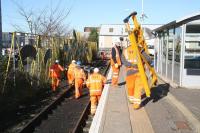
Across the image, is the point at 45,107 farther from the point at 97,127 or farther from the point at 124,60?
the point at 97,127

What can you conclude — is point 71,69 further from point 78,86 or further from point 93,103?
point 93,103

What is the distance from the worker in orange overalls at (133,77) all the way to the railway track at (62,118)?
5.36 ft

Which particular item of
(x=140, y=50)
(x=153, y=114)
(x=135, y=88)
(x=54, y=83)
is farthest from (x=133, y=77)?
(x=54, y=83)

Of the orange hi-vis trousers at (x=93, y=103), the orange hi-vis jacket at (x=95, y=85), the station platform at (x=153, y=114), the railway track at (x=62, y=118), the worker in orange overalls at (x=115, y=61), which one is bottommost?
the railway track at (x=62, y=118)

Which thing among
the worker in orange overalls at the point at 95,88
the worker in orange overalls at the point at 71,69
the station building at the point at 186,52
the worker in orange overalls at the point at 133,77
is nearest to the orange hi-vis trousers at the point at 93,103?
the worker in orange overalls at the point at 95,88

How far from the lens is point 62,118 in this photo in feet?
40.4

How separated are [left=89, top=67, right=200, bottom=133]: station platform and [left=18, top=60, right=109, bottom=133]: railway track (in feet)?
2.78

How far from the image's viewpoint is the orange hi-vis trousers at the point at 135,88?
10.1 meters

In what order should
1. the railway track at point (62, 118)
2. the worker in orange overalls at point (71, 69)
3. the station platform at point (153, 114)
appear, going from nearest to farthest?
1. the station platform at point (153, 114)
2. the railway track at point (62, 118)
3. the worker in orange overalls at point (71, 69)

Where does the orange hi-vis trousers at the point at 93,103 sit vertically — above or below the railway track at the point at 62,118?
above

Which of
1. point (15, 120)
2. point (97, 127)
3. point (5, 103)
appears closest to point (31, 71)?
point (5, 103)

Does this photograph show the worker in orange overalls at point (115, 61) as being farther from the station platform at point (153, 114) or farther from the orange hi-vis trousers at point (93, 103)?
the orange hi-vis trousers at point (93, 103)

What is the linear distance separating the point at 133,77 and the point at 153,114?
4.37ft

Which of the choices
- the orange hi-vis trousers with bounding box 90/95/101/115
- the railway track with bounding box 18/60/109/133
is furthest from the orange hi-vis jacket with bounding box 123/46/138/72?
the orange hi-vis trousers with bounding box 90/95/101/115
